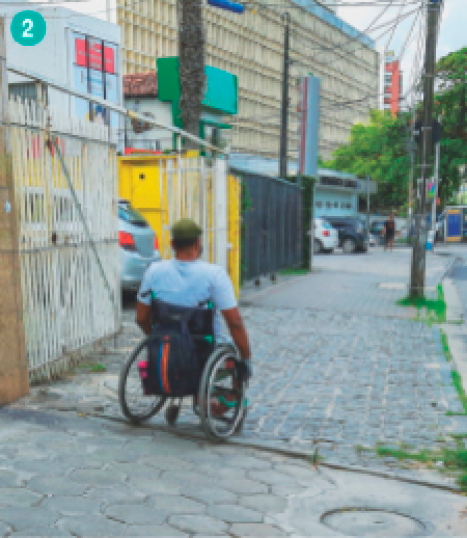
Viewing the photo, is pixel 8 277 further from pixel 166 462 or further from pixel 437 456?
pixel 437 456

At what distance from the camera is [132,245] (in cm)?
1014

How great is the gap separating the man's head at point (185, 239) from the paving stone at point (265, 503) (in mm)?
1593

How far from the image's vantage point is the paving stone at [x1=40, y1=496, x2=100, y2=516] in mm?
3285

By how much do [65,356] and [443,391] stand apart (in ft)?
12.0

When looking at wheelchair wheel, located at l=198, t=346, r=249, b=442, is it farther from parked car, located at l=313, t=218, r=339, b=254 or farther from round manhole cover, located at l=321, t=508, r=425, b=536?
parked car, located at l=313, t=218, r=339, b=254

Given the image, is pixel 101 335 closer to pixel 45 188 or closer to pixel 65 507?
pixel 45 188

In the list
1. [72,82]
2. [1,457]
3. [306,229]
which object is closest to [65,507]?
[1,457]

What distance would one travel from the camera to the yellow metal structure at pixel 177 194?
9.88 metres

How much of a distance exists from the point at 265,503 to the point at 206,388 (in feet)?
3.11

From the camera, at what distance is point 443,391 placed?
6.18 metres

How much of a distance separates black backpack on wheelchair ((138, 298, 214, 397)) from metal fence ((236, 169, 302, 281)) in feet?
25.8

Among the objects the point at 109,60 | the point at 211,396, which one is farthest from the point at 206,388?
the point at 109,60

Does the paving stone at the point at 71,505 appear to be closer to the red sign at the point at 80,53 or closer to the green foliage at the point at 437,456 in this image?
the green foliage at the point at 437,456

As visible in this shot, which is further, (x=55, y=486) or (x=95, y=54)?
(x=95, y=54)
